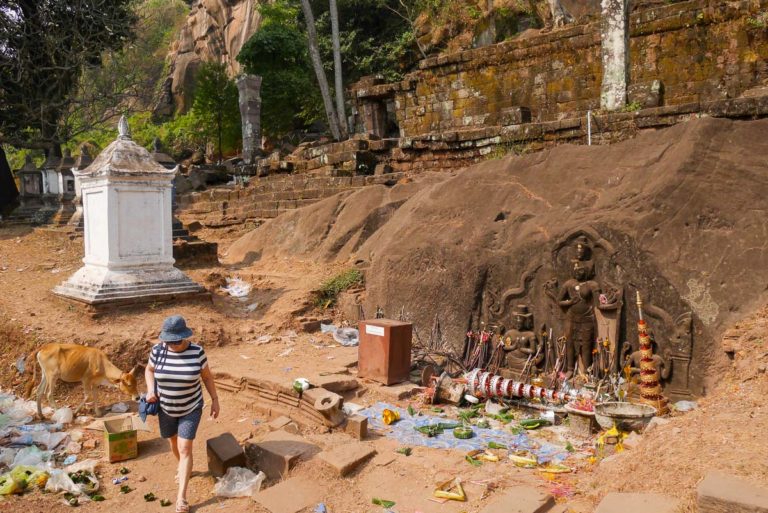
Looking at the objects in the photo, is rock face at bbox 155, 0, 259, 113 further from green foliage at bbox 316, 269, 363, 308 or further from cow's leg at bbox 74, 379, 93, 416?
cow's leg at bbox 74, 379, 93, 416

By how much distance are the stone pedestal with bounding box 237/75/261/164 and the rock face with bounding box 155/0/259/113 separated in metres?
17.0

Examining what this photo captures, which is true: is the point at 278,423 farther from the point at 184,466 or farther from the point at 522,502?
the point at 522,502

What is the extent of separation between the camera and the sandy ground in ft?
12.6

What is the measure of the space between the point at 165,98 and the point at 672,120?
33347 mm

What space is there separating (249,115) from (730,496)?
63.3 feet

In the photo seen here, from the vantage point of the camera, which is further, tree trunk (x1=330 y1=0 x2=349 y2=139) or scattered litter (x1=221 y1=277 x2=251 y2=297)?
tree trunk (x1=330 y1=0 x2=349 y2=139)

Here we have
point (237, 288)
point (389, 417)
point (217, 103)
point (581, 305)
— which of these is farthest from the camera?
point (217, 103)

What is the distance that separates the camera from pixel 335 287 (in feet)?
30.4

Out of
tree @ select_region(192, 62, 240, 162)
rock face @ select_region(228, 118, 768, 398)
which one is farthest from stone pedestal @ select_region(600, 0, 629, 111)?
tree @ select_region(192, 62, 240, 162)

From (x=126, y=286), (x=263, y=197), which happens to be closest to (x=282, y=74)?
(x=263, y=197)

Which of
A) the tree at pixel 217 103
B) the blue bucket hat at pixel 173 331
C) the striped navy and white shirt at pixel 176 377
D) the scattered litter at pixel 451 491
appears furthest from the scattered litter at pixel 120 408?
the tree at pixel 217 103

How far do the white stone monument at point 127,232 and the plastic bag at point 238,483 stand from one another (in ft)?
14.1

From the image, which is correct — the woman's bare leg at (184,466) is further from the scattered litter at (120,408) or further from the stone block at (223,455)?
the scattered litter at (120,408)

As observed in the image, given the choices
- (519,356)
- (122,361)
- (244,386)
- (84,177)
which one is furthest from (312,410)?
(84,177)
